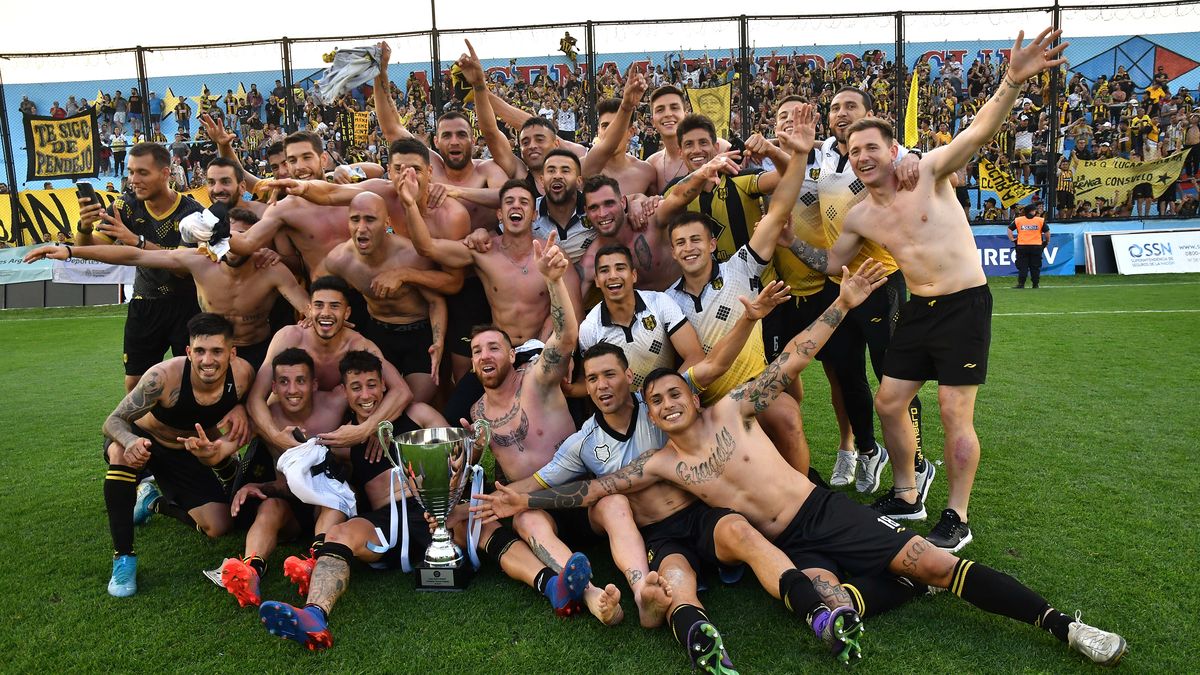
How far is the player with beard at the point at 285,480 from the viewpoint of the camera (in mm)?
4352

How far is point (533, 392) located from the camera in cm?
449

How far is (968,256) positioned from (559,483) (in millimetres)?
2425

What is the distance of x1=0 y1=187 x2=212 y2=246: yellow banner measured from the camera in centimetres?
1867

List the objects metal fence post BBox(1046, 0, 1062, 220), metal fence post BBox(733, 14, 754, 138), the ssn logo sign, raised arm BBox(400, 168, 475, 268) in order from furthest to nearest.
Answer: metal fence post BBox(1046, 0, 1062, 220) → metal fence post BBox(733, 14, 754, 138) → the ssn logo sign → raised arm BBox(400, 168, 475, 268)

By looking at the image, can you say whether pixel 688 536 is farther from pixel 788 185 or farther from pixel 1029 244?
pixel 1029 244

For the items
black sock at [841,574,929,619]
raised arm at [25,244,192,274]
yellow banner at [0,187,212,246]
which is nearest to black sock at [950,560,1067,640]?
black sock at [841,574,929,619]

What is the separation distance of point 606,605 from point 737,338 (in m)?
1.49

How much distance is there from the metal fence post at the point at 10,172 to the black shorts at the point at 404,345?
1742 centimetres

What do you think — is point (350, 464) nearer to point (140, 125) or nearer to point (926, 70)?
point (140, 125)

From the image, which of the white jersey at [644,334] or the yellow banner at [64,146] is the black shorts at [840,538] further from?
the yellow banner at [64,146]

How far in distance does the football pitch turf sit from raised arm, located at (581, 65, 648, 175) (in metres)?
2.65

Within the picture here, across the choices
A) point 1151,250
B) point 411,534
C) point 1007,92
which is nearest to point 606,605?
point 411,534

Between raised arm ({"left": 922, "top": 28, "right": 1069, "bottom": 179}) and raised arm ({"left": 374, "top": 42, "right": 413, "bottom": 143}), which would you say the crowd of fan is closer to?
raised arm ({"left": 374, "top": 42, "right": 413, "bottom": 143})

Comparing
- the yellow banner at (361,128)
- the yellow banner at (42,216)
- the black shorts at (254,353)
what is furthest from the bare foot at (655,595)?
the yellow banner at (42,216)
